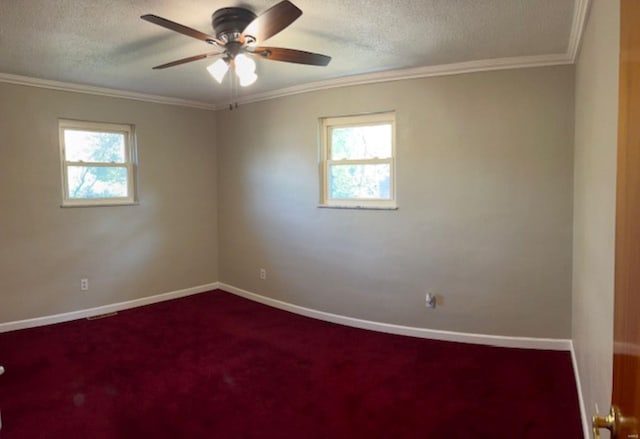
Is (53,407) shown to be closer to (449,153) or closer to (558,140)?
(449,153)

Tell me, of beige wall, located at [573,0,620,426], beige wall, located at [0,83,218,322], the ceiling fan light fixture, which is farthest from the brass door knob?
beige wall, located at [0,83,218,322]

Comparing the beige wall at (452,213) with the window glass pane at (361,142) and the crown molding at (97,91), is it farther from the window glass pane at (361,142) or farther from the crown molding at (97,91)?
the crown molding at (97,91)

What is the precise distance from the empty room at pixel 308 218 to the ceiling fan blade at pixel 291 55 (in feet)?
0.06

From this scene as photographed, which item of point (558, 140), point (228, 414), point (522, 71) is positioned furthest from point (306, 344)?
point (522, 71)

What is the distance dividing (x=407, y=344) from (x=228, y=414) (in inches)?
66.1

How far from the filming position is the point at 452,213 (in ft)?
11.6

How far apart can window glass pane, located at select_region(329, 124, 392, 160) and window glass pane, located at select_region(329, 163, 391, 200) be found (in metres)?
0.11

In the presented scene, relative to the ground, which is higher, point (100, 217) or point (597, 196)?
point (597, 196)

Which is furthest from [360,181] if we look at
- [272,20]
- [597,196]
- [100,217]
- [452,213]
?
[100,217]

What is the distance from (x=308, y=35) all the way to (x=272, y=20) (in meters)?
0.74

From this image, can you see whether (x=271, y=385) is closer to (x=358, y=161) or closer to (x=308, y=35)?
(x=358, y=161)

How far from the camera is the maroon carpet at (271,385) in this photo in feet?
7.80

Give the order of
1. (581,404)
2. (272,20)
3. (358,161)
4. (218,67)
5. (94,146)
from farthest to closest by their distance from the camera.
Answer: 1. (94,146)
2. (358,161)
3. (218,67)
4. (581,404)
5. (272,20)

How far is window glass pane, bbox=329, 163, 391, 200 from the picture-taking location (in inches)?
154
